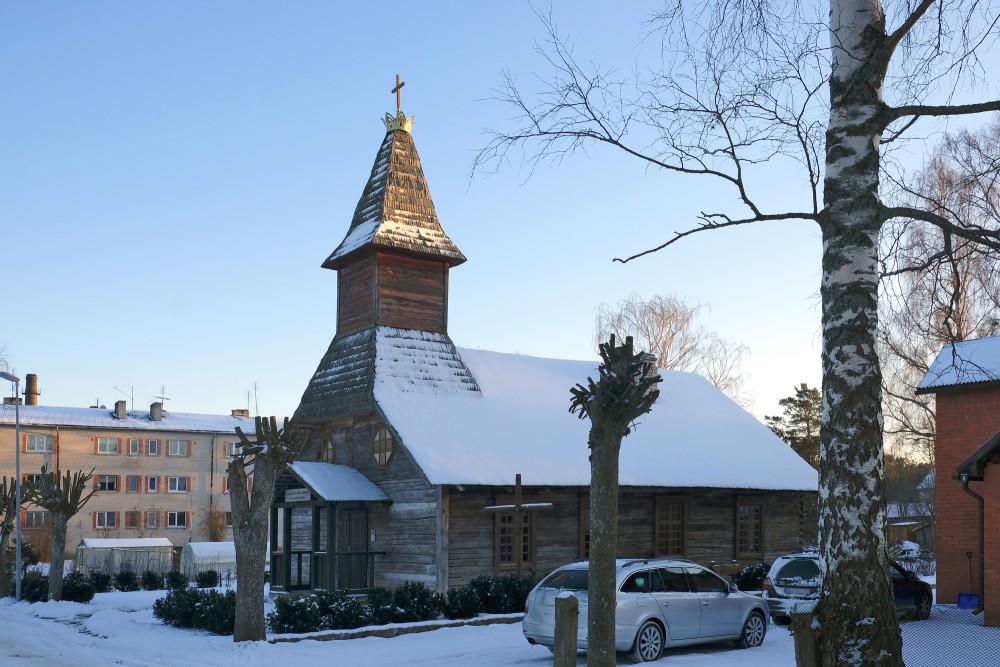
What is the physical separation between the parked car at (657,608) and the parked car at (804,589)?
2001 mm

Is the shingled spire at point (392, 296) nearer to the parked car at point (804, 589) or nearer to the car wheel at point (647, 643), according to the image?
the parked car at point (804, 589)

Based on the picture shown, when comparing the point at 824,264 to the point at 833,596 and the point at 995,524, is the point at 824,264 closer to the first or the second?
the point at 833,596

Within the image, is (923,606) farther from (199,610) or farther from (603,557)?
(199,610)

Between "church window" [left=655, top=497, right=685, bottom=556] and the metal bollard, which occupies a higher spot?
the metal bollard

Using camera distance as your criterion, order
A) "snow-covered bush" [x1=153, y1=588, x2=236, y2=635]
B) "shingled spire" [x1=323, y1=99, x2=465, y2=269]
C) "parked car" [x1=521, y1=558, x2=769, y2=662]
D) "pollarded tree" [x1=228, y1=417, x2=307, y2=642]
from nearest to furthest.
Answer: "parked car" [x1=521, y1=558, x2=769, y2=662] → "pollarded tree" [x1=228, y1=417, x2=307, y2=642] → "snow-covered bush" [x1=153, y1=588, x2=236, y2=635] → "shingled spire" [x1=323, y1=99, x2=465, y2=269]

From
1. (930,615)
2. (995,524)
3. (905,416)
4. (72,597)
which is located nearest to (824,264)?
(995,524)

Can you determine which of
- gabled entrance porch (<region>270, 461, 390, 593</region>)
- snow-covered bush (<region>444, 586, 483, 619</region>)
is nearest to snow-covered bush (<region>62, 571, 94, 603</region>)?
gabled entrance porch (<region>270, 461, 390, 593</region>)

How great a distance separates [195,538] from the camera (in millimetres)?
65625

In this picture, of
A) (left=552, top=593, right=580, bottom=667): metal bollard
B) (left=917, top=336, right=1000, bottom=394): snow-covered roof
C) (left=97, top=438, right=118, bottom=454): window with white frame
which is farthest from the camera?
(left=97, top=438, right=118, bottom=454): window with white frame

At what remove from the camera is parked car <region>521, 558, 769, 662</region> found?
1586 cm

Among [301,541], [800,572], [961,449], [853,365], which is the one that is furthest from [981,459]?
[301,541]

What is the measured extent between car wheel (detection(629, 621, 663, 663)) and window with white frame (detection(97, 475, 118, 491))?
5430 centimetres

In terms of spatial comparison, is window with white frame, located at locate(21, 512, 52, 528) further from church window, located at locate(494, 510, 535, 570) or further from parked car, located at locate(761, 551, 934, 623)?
parked car, located at locate(761, 551, 934, 623)

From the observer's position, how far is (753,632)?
17.9 meters
